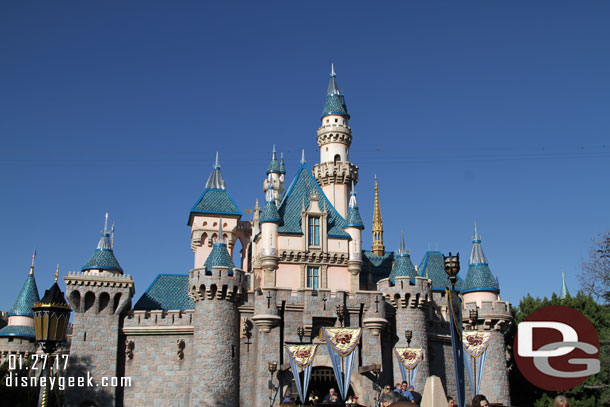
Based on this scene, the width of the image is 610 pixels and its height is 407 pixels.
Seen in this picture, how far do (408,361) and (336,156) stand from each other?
1627 centimetres

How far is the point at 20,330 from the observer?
140ft

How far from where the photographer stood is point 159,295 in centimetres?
3828

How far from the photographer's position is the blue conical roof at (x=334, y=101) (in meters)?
46.3

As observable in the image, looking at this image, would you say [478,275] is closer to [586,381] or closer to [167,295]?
[586,381]

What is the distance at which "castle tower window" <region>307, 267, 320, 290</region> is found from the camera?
126 ft

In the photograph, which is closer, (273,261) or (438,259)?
(273,261)

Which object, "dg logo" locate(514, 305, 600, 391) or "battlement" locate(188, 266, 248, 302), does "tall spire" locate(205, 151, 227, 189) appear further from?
"dg logo" locate(514, 305, 600, 391)

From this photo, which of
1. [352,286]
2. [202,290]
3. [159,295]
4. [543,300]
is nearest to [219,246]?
[202,290]

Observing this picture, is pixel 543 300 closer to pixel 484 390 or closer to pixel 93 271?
pixel 484 390

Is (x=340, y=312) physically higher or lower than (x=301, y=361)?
higher

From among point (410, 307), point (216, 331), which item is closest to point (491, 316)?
point (410, 307)

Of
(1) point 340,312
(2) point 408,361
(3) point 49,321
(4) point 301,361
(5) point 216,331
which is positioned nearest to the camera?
(3) point 49,321

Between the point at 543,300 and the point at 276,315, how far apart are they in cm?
1888

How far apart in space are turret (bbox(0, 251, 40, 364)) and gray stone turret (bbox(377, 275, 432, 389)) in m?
22.7
